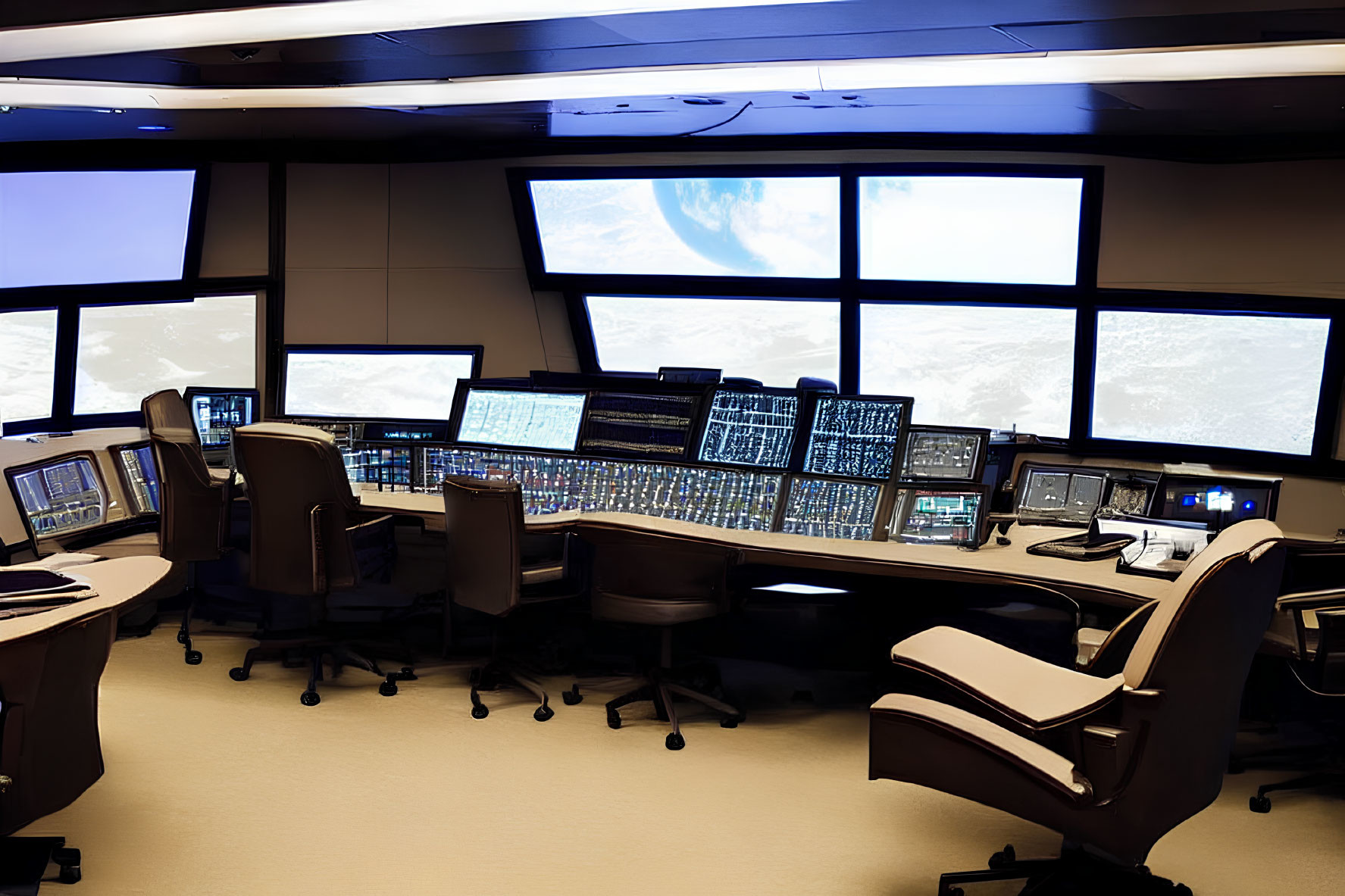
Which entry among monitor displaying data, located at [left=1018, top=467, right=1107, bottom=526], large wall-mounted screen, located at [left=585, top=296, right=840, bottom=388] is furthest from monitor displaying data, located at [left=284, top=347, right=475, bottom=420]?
monitor displaying data, located at [left=1018, top=467, right=1107, bottom=526]

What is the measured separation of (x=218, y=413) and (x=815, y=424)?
339 cm

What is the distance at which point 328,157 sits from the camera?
7367mm

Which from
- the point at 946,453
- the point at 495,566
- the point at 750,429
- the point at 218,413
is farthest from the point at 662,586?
the point at 218,413

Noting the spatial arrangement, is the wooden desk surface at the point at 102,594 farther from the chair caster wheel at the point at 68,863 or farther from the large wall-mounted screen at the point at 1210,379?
the large wall-mounted screen at the point at 1210,379

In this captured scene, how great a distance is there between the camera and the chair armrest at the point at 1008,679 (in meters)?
2.61

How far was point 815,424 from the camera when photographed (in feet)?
14.8

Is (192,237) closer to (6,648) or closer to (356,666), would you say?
(356,666)

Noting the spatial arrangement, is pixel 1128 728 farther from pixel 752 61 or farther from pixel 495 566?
pixel 752 61

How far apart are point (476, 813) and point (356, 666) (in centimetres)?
156

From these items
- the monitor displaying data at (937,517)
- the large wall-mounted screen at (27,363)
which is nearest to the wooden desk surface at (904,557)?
the monitor displaying data at (937,517)

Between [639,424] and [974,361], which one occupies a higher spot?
[974,361]

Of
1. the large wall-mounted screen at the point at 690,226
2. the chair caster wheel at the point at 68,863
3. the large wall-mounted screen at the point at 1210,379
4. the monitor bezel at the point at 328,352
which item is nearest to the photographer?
the chair caster wheel at the point at 68,863

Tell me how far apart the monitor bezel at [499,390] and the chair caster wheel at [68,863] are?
95.7 inches

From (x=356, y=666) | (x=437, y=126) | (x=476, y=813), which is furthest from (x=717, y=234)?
(x=476, y=813)
